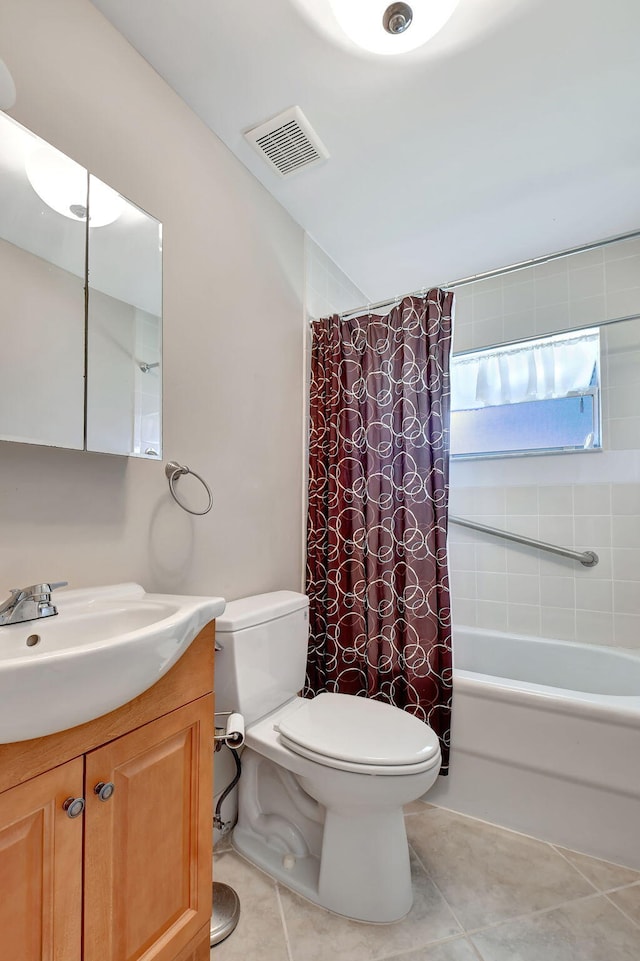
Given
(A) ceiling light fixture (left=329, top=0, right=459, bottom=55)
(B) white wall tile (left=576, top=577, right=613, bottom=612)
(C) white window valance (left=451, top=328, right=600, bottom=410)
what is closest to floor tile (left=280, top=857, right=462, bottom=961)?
(B) white wall tile (left=576, top=577, right=613, bottom=612)

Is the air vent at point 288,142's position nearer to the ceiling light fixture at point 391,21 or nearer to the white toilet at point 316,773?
the ceiling light fixture at point 391,21

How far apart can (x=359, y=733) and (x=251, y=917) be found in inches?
21.3

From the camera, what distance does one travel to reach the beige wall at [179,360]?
42.5 inches

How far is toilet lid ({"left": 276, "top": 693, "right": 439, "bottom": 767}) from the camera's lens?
121 cm

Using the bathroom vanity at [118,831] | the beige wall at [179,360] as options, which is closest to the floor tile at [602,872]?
the bathroom vanity at [118,831]

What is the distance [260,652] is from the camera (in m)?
1.41

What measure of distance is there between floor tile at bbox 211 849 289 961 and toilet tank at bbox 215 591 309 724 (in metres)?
0.46

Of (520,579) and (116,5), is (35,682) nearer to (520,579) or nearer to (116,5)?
(116,5)

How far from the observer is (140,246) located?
49.9 inches

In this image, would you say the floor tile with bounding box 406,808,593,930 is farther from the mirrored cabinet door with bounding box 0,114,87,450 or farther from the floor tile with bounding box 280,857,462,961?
the mirrored cabinet door with bounding box 0,114,87,450

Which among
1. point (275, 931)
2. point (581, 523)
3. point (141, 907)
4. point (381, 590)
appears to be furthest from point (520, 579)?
point (141, 907)

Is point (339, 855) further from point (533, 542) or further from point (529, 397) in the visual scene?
point (529, 397)

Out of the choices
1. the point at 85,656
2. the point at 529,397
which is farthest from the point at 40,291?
the point at 529,397

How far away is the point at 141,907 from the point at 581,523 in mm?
2167
